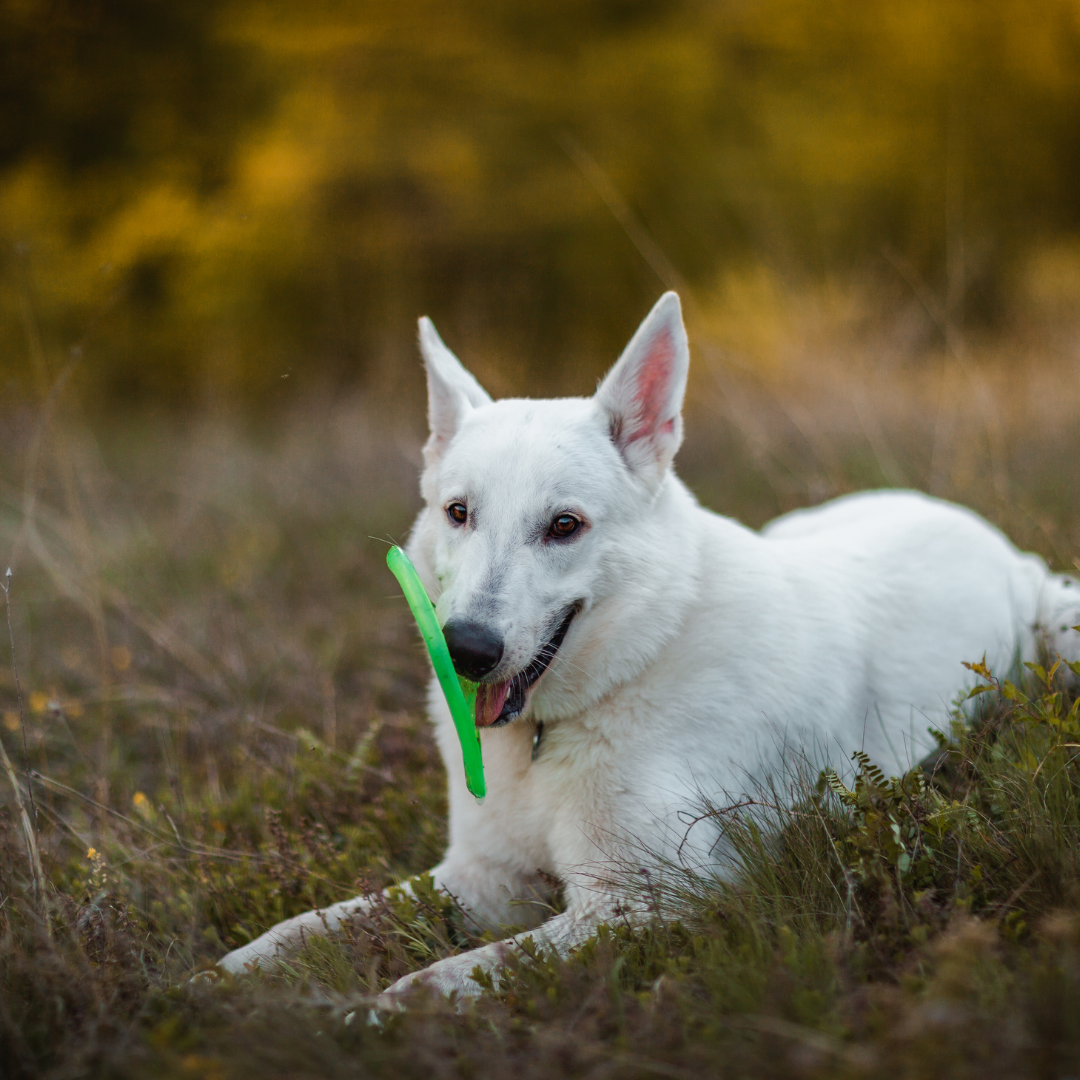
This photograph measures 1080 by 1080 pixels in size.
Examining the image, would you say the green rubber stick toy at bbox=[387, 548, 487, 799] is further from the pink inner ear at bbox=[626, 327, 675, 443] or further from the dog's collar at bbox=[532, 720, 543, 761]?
the pink inner ear at bbox=[626, 327, 675, 443]

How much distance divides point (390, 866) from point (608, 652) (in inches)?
51.5

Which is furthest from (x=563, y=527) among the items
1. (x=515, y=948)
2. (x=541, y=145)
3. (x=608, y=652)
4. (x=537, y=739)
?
(x=541, y=145)

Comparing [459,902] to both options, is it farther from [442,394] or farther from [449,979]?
[442,394]

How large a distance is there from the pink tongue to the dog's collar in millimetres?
272

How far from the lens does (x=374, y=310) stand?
13.9m

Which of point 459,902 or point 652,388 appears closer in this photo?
point 459,902

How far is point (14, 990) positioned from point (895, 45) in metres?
16.8

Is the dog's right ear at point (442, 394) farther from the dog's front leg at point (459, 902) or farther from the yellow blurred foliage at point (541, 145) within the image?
the yellow blurred foliage at point (541, 145)

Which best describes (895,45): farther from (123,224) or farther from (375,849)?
(375,849)

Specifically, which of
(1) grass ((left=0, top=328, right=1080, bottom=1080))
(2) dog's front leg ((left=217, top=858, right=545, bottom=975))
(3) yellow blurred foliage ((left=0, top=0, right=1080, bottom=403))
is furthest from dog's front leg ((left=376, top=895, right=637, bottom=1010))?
(3) yellow blurred foliage ((left=0, top=0, right=1080, bottom=403))

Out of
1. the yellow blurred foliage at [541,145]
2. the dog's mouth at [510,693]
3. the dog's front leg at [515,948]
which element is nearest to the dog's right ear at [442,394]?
the dog's mouth at [510,693]

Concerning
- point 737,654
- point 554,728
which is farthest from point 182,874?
point 737,654

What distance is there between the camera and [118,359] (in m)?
14.5

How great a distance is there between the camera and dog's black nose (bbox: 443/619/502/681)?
2520 millimetres
